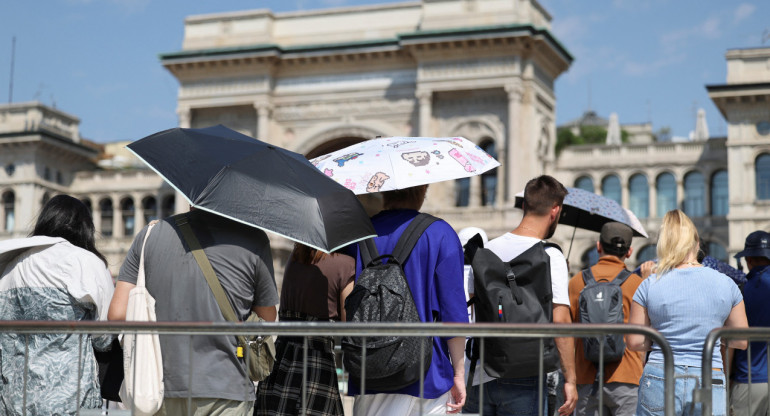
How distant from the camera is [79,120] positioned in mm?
53031

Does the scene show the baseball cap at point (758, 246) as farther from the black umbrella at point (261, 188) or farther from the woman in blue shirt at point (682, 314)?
→ the black umbrella at point (261, 188)

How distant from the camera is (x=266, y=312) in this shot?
18.6ft

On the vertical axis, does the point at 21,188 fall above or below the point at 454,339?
above

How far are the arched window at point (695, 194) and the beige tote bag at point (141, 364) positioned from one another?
122ft

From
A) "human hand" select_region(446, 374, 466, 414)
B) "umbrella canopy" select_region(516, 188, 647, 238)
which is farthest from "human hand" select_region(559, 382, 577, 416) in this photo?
"umbrella canopy" select_region(516, 188, 647, 238)

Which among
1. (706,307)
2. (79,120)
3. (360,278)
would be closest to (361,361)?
(360,278)

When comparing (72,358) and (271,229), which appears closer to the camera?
(271,229)

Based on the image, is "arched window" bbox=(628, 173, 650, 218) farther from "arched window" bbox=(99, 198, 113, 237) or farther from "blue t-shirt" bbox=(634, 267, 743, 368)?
"blue t-shirt" bbox=(634, 267, 743, 368)

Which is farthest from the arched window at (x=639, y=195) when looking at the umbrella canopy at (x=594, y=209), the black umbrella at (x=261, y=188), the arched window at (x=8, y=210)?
the black umbrella at (x=261, y=188)

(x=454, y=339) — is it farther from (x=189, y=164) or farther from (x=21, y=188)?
(x=21, y=188)

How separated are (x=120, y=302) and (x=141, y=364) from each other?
0.43 metres

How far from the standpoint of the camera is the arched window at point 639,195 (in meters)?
41.5

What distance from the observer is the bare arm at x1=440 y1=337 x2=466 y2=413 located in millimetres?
5496

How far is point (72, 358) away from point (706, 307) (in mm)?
3466
